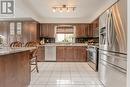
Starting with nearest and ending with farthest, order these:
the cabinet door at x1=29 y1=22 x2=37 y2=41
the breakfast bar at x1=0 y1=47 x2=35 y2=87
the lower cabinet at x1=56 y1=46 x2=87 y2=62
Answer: the breakfast bar at x1=0 y1=47 x2=35 y2=87
the cabinet door at x1=29 y1=22 x2=37 y2=41
the lower cabinet at x1=56 y1=46 x2=87 y2=62

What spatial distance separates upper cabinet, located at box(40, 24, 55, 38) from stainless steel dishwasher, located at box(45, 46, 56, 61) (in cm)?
88

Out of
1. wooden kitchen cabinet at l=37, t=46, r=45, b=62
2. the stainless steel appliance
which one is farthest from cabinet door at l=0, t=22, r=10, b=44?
the stainless steel appliance

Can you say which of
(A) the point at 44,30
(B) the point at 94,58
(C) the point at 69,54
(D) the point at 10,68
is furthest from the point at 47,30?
(D) the point at 10,68

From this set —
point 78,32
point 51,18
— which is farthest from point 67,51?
point 51,18

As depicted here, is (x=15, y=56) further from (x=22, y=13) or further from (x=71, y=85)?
(x=22, y=13)

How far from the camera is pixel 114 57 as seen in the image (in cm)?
354

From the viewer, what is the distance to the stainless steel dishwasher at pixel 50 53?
10.6 meters

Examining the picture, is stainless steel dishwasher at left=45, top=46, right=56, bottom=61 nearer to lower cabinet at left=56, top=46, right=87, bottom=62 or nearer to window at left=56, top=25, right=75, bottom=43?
lower cabinet at left=56, top=46, right=87, bottom=62

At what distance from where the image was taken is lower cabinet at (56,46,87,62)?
35.0 ft

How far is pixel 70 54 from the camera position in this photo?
35.0ft

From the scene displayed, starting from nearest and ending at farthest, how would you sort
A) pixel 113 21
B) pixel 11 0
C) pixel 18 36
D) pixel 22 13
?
pixel 113 21
pixel 11 0
pixel 22 13
pixel 18 36

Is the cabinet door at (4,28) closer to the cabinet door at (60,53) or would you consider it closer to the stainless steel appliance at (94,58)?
the cabinet door at (60,53)

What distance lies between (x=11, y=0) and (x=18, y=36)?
4189mm

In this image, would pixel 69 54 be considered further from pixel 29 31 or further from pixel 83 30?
pixel 29 31
